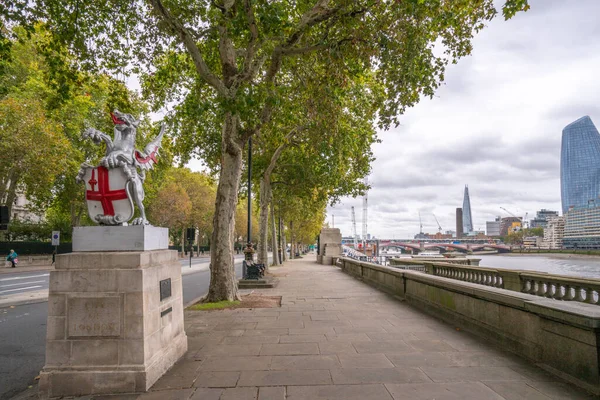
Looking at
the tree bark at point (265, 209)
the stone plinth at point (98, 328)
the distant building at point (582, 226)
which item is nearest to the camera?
the stone plinth at point (98, 328)

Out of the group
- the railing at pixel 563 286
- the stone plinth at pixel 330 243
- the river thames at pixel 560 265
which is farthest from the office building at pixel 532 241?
the railing at pixel 563 286

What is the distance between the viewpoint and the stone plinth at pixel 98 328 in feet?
13.5

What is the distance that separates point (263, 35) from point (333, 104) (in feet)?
13.1

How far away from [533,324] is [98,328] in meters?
5.36

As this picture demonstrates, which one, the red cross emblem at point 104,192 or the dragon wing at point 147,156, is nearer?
the red cross emblem at point 104,192

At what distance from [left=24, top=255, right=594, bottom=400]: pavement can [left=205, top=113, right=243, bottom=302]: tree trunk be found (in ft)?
7.83

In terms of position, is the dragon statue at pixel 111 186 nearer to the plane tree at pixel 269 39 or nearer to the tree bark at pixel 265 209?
the plane tree at pixel 269 39

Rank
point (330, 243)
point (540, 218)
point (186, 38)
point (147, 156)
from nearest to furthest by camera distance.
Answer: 1. point (147, 156)
2. point (186, 38)
3. point (330, 243)
4. point (540, 218)

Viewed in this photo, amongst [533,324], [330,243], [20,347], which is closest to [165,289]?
[20,347]

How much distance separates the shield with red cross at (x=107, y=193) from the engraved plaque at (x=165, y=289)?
0.95 metres

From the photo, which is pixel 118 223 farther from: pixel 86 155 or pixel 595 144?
pixel 595 144

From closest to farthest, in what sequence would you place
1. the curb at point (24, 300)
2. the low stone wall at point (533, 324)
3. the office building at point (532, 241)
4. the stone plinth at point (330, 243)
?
the low stone wall at point (533, 324), the curb at point (24, 300), the stone plinth at point (330, 243), the office building at point (532, 241)

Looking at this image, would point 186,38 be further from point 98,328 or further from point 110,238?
point 98,328

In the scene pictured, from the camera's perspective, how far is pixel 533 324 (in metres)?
4.82
